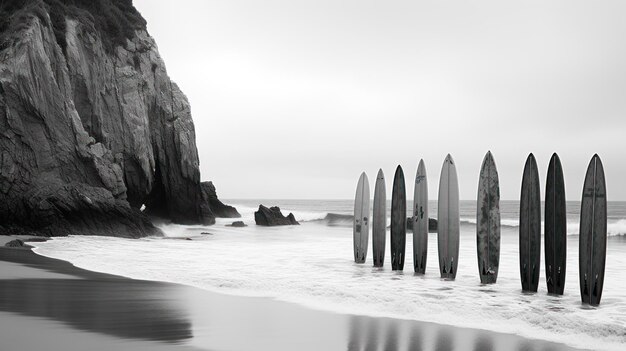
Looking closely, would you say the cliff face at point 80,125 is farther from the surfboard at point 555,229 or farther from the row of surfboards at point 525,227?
the surfboard at point 555,229

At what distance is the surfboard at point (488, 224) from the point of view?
890 centimetres

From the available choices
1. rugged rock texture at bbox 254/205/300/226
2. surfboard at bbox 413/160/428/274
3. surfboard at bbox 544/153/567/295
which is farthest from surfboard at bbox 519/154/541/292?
rugged rock texture at bbox 254/205/300/226

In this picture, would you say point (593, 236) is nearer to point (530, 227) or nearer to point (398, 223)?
point (530, 227)

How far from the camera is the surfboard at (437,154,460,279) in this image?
9516 mm

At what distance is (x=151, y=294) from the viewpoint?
23.9 feet

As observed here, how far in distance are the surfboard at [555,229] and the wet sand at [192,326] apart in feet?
10.3

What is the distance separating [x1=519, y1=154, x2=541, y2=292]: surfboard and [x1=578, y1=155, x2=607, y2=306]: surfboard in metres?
1.08

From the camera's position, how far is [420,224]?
10.5 m

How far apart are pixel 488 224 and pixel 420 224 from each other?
166cm

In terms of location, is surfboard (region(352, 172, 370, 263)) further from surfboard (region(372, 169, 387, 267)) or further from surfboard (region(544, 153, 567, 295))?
surfboard (region(544, 153, 567, 295))

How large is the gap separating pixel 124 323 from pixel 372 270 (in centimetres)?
604

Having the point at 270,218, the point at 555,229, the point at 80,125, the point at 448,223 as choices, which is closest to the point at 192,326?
the point at 555,229

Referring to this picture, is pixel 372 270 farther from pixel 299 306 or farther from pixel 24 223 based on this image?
pixel 24 223

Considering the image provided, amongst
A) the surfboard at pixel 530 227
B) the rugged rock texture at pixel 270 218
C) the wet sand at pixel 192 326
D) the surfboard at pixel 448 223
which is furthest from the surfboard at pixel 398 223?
the rugged rock texture at pixel 270 218
